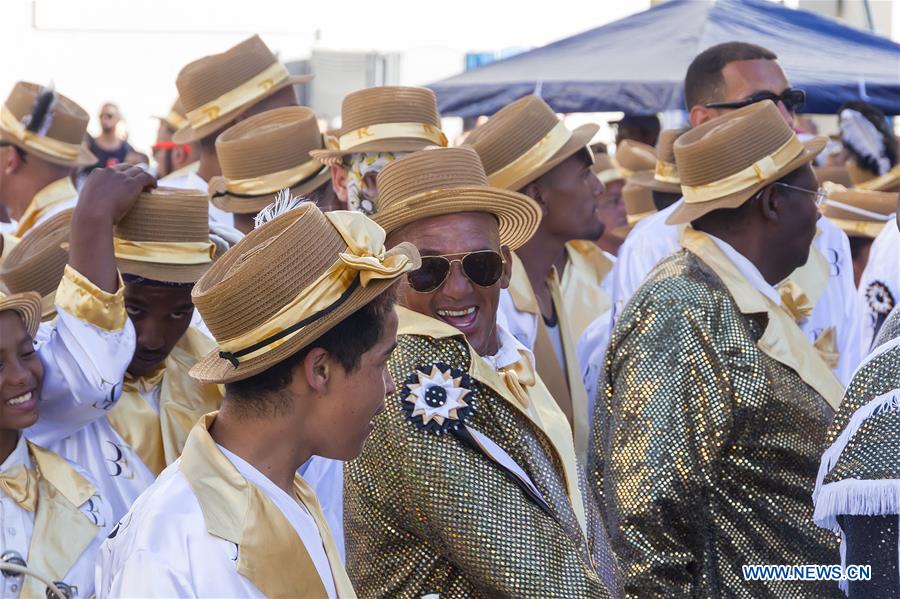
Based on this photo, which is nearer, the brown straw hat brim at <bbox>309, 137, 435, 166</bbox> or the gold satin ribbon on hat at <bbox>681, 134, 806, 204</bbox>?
the gold satin ribbon on hat at <bbox>681, 134, 806, 204</bbox>

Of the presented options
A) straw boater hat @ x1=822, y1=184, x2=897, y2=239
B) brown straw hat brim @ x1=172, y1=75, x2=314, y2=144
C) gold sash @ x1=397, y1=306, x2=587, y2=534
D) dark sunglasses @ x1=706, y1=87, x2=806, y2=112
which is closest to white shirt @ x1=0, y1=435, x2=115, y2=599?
gold sash @ x1=397, y1=306, x2=587, y2=534

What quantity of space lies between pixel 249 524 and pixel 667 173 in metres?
4.81

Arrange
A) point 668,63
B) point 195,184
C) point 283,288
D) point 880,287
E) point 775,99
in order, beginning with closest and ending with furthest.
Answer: point 283,288 → point 880,287 → point 775,99 → point 195,184 → point 668,63

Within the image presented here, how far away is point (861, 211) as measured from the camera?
7359 millimetres

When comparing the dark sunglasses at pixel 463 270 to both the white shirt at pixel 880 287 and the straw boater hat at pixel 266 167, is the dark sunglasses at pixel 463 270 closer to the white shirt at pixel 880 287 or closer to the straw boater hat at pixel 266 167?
the straw boater hat at pixel 266 167

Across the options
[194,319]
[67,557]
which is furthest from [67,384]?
[194,319]

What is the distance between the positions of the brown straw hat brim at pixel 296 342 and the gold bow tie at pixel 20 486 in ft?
4.01

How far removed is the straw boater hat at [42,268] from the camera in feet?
13.7

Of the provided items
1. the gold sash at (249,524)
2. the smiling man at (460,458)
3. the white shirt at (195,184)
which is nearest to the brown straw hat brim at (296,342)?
the gold sash at (249,524)

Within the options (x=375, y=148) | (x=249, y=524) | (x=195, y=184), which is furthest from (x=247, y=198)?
(x=249, y=524)

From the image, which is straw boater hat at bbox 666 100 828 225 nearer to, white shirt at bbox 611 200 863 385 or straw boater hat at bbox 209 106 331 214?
white shirt at bbox 611 200 863 385

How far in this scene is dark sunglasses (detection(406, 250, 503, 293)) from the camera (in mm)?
3648

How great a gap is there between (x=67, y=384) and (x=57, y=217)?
92 cm

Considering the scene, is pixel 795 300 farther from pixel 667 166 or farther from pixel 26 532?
pixel 26 532
